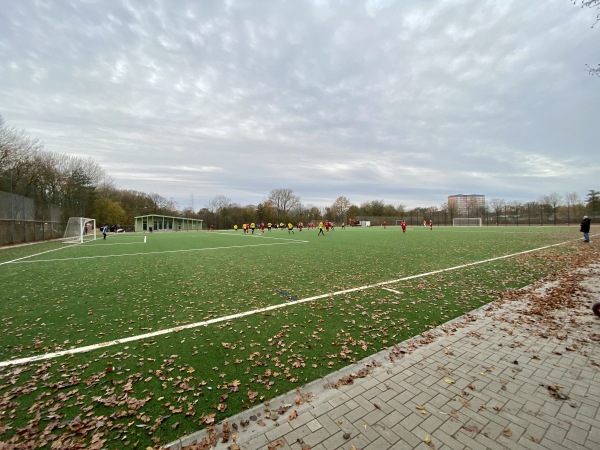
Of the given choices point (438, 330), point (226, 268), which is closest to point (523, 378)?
point (438, 330)

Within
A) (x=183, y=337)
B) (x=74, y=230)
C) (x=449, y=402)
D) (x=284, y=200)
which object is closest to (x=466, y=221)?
(x=284, y=200)

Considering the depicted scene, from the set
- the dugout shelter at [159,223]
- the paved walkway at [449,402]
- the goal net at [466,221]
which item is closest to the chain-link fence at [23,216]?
the paved walkway at [449,402]

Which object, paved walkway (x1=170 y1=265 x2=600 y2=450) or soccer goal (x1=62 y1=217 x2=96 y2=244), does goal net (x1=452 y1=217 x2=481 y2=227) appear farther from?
soccer goal (x1=62 y1=217 x2=96 y2=244)

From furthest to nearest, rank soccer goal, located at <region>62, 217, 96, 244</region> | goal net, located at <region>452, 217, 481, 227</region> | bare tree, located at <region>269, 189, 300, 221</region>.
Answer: bare tree, located at <region>269, 189, 300, 221</region> < goal net, located at <region>452, 217, 481, 227</region> < soccer goal, located at <region>62, 217, 96, 244</region>

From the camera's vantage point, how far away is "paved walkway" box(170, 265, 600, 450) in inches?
96.7

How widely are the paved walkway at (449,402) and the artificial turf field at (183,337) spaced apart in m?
0.34

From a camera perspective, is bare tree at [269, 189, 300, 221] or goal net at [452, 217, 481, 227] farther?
bare tree at [269, 189, 300, 221]

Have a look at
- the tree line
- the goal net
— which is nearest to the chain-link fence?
the tree line

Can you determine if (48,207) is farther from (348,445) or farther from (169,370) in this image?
(348,445)

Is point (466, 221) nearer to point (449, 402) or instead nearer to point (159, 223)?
point (159, 223)

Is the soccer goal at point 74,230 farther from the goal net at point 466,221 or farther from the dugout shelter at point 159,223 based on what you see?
the goal net at point 466,221

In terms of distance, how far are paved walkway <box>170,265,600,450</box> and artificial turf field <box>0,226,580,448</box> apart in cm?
34

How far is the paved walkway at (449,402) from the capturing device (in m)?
2.46

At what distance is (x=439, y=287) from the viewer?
7598 millimetres
